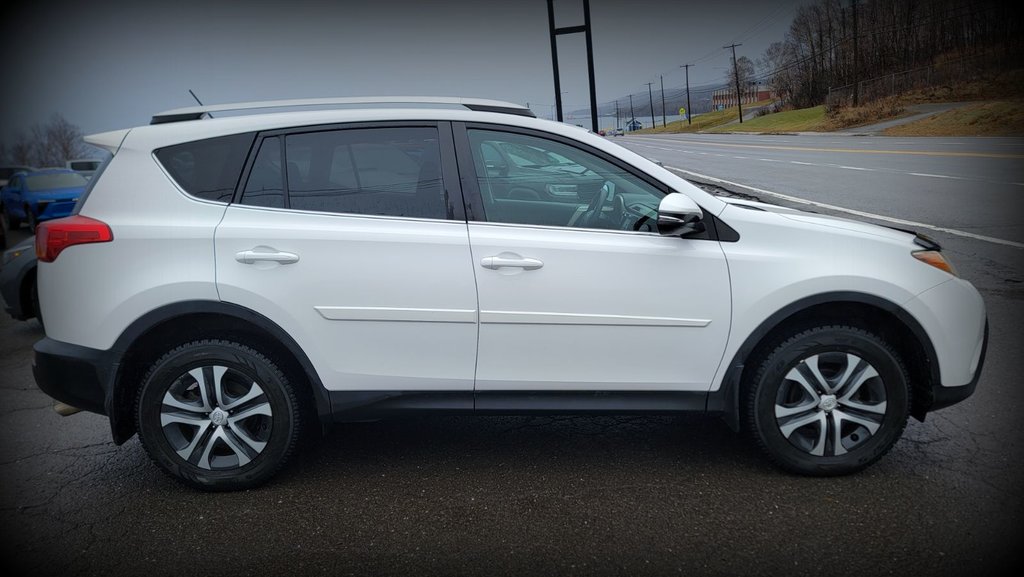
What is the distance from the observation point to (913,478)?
10.9ft

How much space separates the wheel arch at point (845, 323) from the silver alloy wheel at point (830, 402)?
0.17 metres

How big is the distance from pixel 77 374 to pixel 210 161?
113cm

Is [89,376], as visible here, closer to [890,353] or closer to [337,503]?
[337,503]

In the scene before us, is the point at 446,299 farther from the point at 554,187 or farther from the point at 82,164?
the point at 82,164

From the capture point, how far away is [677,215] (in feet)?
10.3

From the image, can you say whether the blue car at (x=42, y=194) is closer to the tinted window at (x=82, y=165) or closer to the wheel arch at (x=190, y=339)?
the tinted window at (x=82, y=165)

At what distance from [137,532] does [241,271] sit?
1187 millimetres

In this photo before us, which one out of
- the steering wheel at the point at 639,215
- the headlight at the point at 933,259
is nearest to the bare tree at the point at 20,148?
the steering wheel at the point at 639,215

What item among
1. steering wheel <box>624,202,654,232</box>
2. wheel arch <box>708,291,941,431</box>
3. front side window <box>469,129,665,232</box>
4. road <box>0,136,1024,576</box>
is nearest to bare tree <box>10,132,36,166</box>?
road <box>0,136,1024,576</box>

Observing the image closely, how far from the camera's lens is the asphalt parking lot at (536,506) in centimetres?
277

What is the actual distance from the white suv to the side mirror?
0.01 m

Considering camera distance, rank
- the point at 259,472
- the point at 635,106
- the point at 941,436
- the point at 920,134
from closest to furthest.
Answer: the point at 259,472, the point at 941,436, the point at 920,134, the point at 635,106

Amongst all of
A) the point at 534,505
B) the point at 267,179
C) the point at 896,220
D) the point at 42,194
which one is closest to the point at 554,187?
the point at 267,179

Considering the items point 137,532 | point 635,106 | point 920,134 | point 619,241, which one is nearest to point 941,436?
point 619,241
